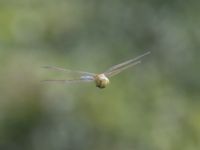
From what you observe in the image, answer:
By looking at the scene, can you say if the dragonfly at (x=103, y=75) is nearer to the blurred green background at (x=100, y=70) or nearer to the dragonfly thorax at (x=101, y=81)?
the dragonfly thorax at (x=101, y=81)

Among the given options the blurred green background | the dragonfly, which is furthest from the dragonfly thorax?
the blurred green background

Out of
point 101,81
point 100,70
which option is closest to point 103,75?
point 101,81

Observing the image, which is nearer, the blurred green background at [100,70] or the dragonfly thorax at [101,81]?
the dragonfly thorax at [101,81]

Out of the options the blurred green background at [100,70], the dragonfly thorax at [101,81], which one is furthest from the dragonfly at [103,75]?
the blurred green background at [100,70]

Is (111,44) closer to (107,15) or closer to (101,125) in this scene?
(107,15)

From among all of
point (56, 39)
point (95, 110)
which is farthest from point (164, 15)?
point (95, 110)

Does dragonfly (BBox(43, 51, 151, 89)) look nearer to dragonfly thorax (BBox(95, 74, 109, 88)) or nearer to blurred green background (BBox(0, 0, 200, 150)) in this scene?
dragonfly thorax (BBox(95, 74, 109, 88))
